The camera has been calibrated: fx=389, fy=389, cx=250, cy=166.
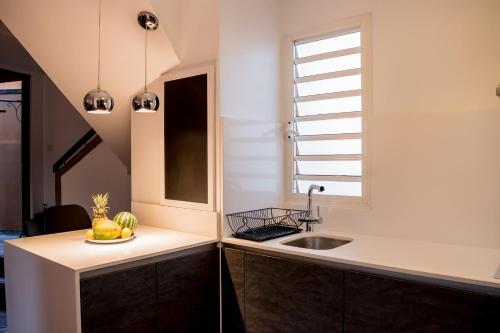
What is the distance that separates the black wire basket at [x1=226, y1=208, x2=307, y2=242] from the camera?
237cm

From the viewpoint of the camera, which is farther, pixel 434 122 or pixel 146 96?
pixel 146 96

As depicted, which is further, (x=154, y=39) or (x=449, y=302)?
(x=154, y=39)

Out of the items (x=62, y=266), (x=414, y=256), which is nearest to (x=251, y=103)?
(x=414, y=256)

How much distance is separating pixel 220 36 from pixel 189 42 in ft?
0.94

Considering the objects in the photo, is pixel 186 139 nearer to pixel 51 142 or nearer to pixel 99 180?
pixel 99 180

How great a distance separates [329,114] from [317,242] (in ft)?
2.80

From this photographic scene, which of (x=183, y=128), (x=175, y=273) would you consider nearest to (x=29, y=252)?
(x=175, y=273)

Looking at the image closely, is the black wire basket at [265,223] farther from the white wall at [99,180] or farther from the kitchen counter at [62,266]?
the white wall at [99,180]

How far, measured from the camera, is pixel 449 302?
155cm

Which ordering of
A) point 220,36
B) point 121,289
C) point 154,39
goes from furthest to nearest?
point 154,39, point 220,36, point 121,289

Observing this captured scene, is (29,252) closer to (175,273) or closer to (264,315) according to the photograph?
(175,273)

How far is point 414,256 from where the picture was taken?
1878 mm

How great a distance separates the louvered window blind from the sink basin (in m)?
0.33

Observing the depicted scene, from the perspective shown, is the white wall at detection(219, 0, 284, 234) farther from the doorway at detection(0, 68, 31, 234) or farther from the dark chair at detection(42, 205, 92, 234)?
the doorway at detection(0, 68, 31, 234)
